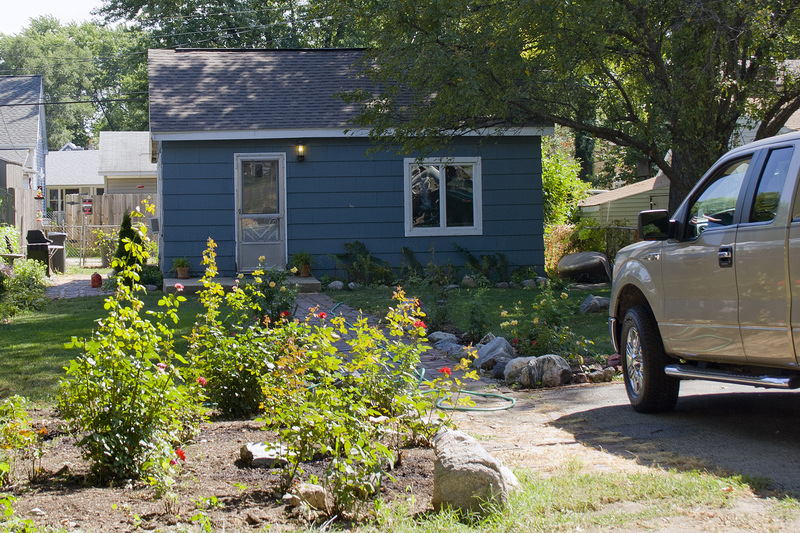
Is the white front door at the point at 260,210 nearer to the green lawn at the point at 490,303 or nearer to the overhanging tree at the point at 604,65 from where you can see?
the green lawn at the point at 490,303

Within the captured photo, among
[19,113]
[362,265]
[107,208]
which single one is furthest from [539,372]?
[19,113]

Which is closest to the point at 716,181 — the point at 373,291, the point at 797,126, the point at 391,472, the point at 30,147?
the point at 391,472

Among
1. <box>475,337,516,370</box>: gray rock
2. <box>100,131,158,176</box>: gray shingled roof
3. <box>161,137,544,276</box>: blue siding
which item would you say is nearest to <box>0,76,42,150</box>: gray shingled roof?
<box>100,131,158,176</box>: gray shingled roof

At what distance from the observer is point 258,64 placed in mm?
15445

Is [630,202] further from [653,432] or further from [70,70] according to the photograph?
[70,70]

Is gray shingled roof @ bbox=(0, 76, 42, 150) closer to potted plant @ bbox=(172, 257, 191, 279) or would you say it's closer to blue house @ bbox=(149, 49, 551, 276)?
blue house @ bbox=(149, 49, 551, 276)

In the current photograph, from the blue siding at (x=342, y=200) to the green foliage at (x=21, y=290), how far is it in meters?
2.28

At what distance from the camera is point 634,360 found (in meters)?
5.45

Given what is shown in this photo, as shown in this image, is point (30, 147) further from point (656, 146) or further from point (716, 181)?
point (716, 181)

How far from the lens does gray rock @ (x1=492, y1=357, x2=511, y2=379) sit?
6.77 metres

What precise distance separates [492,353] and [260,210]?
7856 millimetres

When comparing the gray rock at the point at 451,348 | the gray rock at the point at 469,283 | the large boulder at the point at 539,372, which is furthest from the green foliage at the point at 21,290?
the gray rock at the point at 469,283

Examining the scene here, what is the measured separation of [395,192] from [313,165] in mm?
1639

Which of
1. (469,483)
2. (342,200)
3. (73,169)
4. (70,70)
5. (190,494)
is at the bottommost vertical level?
(190,494)
